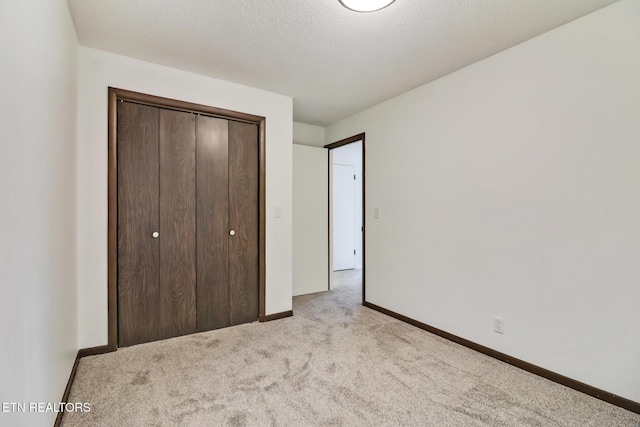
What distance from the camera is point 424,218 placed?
118 inches

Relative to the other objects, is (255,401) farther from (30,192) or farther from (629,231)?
(629,231)

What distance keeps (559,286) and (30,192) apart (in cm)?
294

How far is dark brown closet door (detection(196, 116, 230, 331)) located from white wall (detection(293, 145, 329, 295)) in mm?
1325

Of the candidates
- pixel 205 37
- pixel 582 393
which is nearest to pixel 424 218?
pixel 582 393

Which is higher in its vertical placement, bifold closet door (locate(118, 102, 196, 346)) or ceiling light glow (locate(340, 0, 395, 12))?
ceiling light glow (locate(340, 0, 395, 12))

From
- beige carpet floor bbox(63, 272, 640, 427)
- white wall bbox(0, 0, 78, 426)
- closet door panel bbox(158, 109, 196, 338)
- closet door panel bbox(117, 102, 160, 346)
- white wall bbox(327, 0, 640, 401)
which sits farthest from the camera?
closet door panel bbox(158, 109, 196, 338)

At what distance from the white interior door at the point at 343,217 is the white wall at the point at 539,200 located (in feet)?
9.06

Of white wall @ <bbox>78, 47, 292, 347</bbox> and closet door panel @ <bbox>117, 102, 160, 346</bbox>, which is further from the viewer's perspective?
closet door panel @ <bbox>117, 102, 160, 346</bbox>

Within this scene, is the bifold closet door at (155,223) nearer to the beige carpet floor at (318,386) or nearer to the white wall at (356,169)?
the beige carpet floor at (318,386)

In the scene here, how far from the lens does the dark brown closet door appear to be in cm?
284

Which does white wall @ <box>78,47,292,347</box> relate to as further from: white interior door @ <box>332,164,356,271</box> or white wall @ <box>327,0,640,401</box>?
white interior door @ <box>332,164,356,271</box>

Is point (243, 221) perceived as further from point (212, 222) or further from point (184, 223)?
point (184, 223)

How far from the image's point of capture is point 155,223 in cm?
262

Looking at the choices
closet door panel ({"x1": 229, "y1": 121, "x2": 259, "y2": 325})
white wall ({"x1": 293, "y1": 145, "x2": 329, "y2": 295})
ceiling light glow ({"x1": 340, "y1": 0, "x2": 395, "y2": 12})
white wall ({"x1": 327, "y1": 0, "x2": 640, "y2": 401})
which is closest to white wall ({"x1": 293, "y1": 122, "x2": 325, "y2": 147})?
white wall ({"x1": 293, "y1": 145, "x2": 329, "y2": 295})
